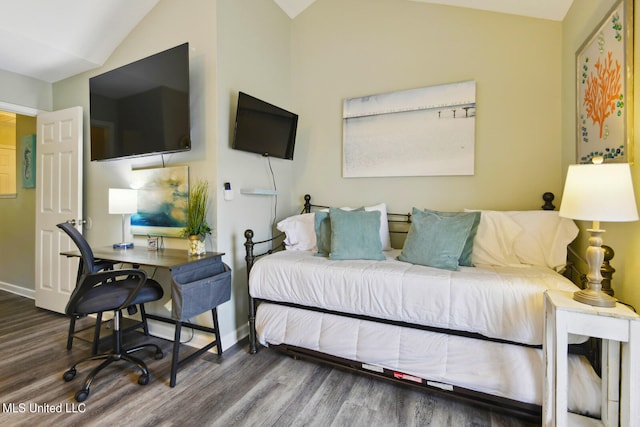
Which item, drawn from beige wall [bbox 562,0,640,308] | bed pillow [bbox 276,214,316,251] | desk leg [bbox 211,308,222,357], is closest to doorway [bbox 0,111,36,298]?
desk leg [bbox 211,308,222,357]

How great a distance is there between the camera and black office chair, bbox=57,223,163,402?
1.71 metres

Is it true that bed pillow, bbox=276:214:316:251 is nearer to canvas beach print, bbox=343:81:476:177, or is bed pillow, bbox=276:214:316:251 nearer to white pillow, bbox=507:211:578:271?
canvas beach print, bbox=343:81:476:177

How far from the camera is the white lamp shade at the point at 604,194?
3.92 feet

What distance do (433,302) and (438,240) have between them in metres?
0.49

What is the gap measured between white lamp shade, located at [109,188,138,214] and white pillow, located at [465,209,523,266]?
2.83 meters

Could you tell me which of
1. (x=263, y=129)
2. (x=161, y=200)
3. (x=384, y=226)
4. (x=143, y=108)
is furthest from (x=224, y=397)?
(x=143, y=108)

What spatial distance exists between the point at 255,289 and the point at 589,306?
1.90 meters

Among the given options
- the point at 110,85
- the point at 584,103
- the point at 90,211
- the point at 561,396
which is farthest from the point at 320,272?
the point at 90,211

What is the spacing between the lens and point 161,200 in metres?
2.50

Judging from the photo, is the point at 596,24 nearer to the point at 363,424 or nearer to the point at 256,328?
the point at 363,424

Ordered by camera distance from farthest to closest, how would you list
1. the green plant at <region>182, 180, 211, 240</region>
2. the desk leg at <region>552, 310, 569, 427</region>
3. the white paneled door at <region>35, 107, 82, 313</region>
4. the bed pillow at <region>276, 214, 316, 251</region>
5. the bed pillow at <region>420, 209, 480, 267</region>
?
the white paneled door at <region>35, 107, 82, 313</region> → the bed pillow at <region>276, 214, 316, 251</region> → the green plant at <region>182, 180, 211, 240</region> → the bed pillow at <region>420, 209, 480, 267</region> → the desk leg at <region>552, 310, 569, 427</region>

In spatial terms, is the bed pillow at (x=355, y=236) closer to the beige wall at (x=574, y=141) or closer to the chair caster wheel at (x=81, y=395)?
the beige wall at (x=574, y=141)

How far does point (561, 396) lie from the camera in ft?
4.15

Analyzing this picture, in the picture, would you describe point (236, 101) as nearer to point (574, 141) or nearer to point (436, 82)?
point (436, 82)
